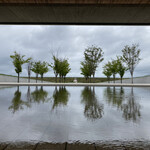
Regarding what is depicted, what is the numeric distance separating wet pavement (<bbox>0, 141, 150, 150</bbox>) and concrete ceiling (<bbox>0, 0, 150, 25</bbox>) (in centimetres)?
342

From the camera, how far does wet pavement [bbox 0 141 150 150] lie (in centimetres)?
258

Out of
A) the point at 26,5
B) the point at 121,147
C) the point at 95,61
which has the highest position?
the point at 95,61

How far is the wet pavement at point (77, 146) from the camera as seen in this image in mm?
2579

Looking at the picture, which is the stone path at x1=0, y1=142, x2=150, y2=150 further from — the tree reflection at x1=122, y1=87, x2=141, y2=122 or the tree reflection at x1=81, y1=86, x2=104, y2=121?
the tree reflection at x1=122, y1=87, x2=141, y2=122

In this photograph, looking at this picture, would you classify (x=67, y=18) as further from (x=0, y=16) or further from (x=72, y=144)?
(x=72, y=144)

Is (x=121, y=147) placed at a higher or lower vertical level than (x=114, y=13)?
lower

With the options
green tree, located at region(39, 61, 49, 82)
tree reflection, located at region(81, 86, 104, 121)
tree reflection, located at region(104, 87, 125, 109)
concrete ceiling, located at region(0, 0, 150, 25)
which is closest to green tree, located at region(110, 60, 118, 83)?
green tree, located at region(39, 61, 49, 82)

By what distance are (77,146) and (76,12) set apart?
373cm

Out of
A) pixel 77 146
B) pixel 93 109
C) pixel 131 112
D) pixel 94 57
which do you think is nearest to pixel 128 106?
pixel 131 112

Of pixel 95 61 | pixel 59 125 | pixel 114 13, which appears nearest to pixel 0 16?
pixel 114 13

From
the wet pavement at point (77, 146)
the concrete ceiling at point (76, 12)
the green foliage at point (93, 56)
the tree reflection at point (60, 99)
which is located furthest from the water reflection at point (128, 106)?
the green foliage at point (93, 56)

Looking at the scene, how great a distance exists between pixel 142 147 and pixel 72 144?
4.73 ft

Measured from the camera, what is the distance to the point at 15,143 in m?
2.76

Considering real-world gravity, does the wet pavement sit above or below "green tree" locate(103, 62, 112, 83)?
below
